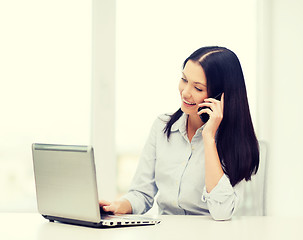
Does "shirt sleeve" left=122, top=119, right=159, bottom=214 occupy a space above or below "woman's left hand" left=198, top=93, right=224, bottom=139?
below

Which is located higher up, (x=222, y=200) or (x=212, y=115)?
(x=212, y=115)

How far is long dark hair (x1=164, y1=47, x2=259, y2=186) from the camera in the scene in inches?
81.0

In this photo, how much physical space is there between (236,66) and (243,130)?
271mm

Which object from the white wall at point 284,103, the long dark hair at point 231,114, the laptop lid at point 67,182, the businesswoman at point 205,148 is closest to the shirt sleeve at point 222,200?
the businesswoman at point 205,148

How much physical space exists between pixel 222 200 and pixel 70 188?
0.59 metres

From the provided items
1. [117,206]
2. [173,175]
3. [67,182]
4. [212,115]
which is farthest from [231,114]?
[67,182]

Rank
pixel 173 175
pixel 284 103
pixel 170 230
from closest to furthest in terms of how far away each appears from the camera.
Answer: pixel 170 230, pixel 173 175, pixel 284 103

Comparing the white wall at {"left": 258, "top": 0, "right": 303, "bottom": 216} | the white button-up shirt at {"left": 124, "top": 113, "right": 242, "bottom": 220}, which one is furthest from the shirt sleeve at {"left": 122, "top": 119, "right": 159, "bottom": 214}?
the white wall at {"left": 258, "top": 0, "right": 303, "bottom": 216}

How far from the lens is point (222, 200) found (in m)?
1.89

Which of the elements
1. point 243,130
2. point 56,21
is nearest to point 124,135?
point 56,21

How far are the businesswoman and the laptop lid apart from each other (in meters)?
0.31

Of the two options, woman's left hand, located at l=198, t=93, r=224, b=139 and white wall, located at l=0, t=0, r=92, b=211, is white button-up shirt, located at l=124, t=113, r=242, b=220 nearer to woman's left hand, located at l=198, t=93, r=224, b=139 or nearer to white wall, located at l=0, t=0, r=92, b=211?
woman's left hand, located at l=198, t=93, r=224, b=139

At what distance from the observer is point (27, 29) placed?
11.0ft

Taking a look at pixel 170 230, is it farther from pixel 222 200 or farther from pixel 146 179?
pixel 146 179
